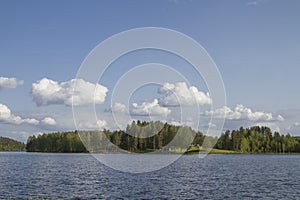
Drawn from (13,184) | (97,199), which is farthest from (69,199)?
(13,184)

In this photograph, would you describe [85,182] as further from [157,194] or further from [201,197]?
[201,197]

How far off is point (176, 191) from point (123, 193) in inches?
269

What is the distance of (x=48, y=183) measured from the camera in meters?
57.4

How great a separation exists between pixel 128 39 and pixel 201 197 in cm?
1912

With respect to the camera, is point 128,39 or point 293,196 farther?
point 293,196

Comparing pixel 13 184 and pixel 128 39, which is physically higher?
pixel 128 39

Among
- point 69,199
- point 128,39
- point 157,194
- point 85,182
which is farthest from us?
point 85,182

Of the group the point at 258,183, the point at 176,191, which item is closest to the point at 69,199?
the point at 176,191

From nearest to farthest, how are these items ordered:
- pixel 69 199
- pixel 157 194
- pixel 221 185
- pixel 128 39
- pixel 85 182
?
pixel 128 39
pixel 69 199
pixel 157 194
pixel 221 185
pixel 85 182

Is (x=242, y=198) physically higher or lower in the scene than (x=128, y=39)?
lower

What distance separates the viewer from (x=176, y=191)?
49.0 m

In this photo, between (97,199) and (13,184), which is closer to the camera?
(97,199)

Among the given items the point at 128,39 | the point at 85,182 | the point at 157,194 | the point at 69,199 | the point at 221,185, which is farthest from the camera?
the point at 85,182

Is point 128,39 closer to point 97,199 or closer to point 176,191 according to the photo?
point 97,199
